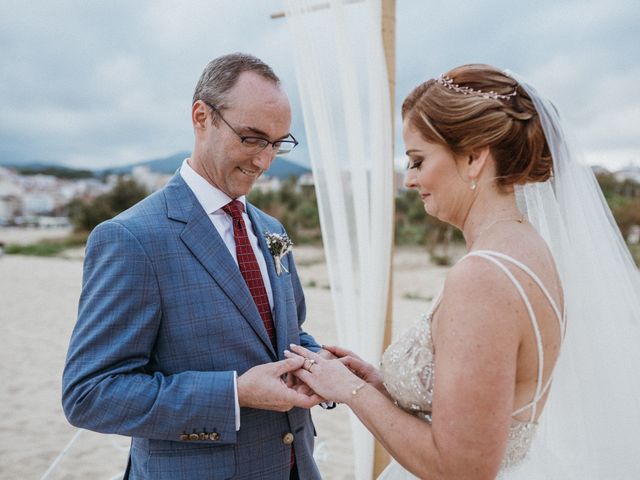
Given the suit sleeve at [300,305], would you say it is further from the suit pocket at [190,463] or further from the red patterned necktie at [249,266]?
the suit pocket at [190,463]

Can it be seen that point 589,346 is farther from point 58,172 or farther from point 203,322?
point 58,172

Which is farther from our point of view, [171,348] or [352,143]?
[352,143]

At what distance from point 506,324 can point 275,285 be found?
0.89 metres

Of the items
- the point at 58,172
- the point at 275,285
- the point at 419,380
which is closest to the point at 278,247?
the point at 275,285

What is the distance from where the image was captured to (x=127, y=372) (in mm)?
1558

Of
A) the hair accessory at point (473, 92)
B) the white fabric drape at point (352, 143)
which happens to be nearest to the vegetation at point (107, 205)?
the white fabric drape at point (352, 143)

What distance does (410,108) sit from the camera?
Result: 161 cm

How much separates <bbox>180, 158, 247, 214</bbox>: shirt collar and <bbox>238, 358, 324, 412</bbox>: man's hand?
606 millimetres

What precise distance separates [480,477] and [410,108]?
104 centimetres

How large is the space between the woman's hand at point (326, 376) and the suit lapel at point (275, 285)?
0.34 feet

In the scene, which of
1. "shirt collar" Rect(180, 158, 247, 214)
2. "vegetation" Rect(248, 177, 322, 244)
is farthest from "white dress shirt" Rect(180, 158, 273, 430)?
"vegetation" Rect(248, 177, 322, 244)

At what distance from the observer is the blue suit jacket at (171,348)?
60.4 inches

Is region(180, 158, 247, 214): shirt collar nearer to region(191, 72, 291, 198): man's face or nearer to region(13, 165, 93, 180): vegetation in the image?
region(191, 72, 291, 198): man's face

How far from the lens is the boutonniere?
202 cm
